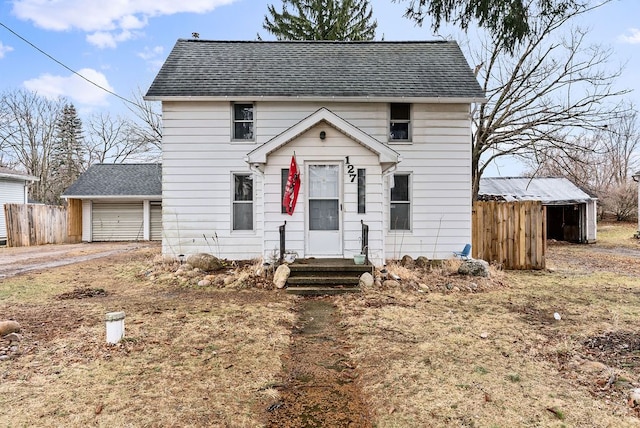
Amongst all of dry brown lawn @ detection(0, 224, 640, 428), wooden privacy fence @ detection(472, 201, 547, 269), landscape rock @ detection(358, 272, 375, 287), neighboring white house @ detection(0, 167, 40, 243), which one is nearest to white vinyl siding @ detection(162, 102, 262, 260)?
dry brown lawn @ detection(0, 224, 640, 428)

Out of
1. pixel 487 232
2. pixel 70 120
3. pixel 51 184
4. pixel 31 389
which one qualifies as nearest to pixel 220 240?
pixel 31 389

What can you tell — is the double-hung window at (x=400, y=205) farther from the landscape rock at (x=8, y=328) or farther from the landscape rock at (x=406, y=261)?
the landscape rock at (x=8, y=328)

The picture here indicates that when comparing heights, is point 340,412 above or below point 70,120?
below

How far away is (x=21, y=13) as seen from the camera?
35.3 ft

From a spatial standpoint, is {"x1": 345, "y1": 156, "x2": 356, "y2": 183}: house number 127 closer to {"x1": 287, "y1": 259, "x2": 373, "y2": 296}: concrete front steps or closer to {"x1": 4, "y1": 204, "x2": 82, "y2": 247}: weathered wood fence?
{"x1": 287, "y1": 259, "x2": 373, "y2": 296}: concrete front steps

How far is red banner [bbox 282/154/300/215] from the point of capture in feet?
27.2

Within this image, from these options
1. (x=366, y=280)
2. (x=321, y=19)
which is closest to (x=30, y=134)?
(x=321, y=19)

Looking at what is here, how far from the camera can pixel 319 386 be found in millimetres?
3500

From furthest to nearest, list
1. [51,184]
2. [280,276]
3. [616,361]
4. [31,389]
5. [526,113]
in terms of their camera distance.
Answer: [51,184], [526,113], [280,276], [616,361], [31,389]

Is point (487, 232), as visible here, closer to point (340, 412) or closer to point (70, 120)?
point (340, 412)

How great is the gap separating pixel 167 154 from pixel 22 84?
102ft

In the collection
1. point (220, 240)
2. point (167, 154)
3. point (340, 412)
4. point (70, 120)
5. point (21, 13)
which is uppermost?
point (70, 120)

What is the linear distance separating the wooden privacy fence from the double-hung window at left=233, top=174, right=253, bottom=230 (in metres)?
6.30

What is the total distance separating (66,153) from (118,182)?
20454 mm
